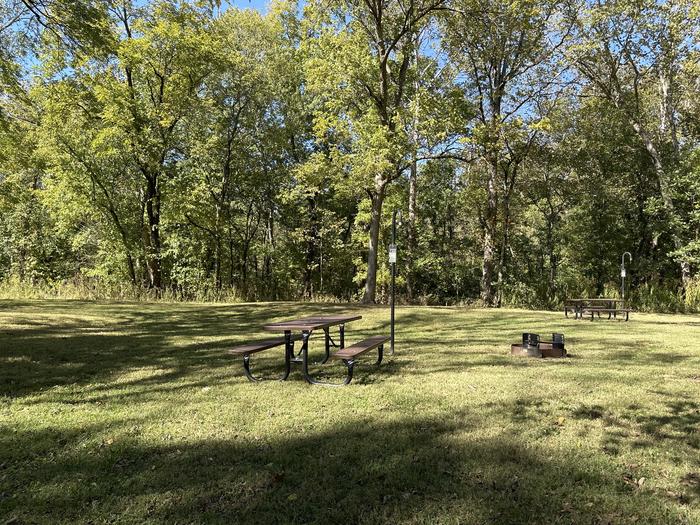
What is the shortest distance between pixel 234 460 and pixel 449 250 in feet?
77.8

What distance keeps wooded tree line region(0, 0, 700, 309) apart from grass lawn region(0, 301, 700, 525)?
10.2 meters

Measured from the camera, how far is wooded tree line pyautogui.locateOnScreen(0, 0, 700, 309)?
1661 cm

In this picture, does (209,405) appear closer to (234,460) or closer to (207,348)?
(234,460)

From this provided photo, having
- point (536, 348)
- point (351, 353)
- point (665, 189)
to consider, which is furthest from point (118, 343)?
point (665, 189)

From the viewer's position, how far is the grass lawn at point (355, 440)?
2656mm

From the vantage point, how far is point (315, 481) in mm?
2941

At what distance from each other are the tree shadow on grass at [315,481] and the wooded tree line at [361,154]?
11928mm

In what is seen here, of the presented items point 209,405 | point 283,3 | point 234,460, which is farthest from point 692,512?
point 283,3

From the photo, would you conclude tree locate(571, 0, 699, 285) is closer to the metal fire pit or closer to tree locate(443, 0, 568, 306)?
tree locate(443, 0, 568, 306)

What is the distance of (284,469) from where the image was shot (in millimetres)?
3115

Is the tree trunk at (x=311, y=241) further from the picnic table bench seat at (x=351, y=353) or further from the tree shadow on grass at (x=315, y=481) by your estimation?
the tree shadow on grass at (x=315, y=481)

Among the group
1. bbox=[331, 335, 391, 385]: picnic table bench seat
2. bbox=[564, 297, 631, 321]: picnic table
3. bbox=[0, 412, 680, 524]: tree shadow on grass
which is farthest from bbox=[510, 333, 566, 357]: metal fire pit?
bbox=[564, 297, 631, 321]: picnic table

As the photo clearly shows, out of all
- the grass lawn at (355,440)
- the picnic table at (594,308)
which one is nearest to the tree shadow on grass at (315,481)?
the grass lawn at (355,440)

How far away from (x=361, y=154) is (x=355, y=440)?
13250 mm
